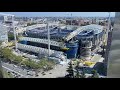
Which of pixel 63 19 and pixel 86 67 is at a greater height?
pixel 63 19

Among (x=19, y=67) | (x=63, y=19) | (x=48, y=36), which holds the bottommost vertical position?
(x=19, y=67)

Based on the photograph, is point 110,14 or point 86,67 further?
point 86,67

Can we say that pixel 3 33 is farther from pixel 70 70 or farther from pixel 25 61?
pixel 70 70

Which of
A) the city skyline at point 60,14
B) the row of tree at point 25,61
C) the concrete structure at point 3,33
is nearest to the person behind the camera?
the city skyline at point 60,14

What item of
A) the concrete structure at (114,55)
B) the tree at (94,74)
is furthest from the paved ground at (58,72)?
the concrete structure at (114,55)

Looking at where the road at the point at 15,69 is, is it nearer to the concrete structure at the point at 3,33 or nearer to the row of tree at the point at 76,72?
the concrete structure at the point at 3,33

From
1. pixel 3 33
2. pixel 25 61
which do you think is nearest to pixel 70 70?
pixel 25 61

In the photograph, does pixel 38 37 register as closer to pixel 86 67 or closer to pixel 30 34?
pixel 30 34
